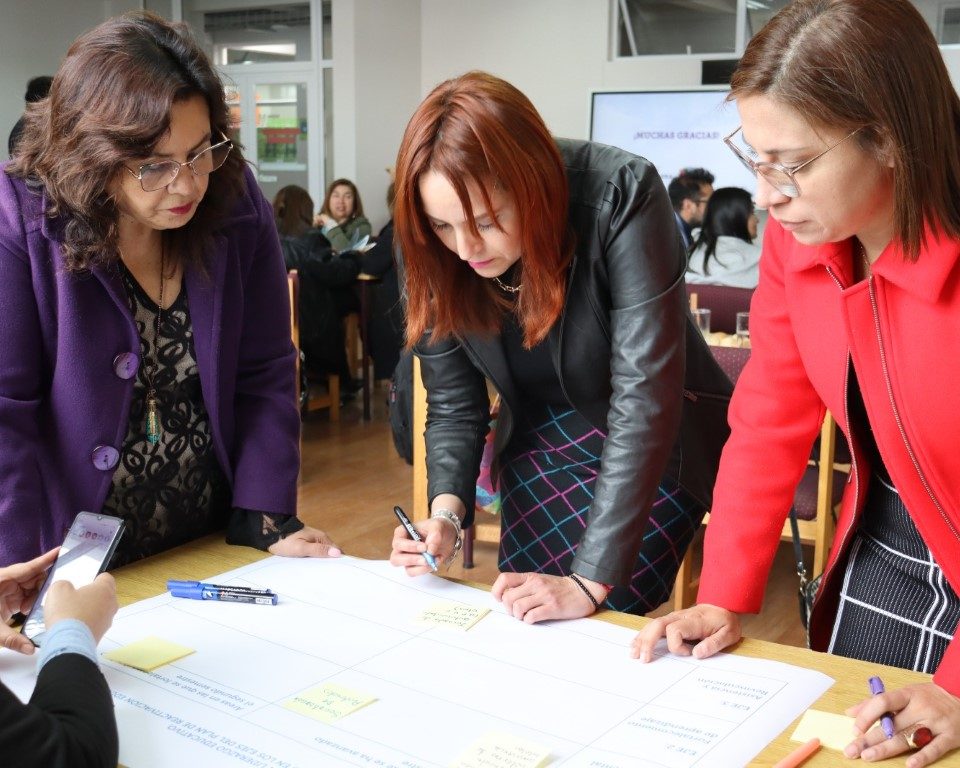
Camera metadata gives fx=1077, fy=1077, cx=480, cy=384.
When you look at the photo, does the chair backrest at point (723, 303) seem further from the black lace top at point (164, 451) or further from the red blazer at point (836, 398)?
the black lace top at point (164, 451)

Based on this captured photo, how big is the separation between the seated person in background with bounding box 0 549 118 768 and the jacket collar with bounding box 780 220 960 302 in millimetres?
910

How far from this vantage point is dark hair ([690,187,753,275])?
5793mm

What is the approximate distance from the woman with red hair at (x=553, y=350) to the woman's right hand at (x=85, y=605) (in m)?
0.45

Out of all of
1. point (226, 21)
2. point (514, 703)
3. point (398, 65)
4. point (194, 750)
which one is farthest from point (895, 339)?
point (226, 21)

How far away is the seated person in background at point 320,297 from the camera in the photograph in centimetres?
605

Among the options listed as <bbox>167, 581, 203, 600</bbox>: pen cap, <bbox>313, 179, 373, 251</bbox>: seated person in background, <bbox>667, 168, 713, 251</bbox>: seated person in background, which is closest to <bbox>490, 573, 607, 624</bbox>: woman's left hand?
<bbox>167, 581, 203, 600</bbox>: pen cap

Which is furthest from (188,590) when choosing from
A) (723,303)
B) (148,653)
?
(723,303)

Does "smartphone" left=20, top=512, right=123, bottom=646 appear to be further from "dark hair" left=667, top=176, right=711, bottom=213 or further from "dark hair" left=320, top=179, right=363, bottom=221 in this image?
"dark hair" left=320, top=179, right=363, bottom=221

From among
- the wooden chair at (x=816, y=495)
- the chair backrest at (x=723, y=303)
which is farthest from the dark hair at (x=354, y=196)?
the wooden chair at (x=816, y=495)

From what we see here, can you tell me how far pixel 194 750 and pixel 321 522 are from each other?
10.6 ft

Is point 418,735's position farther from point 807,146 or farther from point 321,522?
point 321,522

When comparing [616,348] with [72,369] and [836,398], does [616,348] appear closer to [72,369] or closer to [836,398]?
[836,398]

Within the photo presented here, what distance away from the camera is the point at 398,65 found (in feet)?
28.2

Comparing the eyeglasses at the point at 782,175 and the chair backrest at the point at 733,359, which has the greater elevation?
the eyeglasses at the point at 782,175
